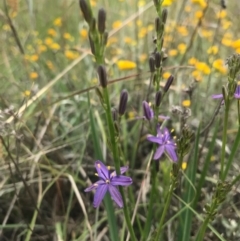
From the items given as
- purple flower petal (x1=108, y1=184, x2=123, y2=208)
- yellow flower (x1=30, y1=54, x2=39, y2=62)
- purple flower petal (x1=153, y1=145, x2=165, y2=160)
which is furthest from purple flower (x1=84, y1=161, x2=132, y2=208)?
yellow flower (x1=30, y1=54, x2=39, y2=62)

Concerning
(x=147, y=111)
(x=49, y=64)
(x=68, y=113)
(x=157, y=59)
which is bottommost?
(x=68, y=113)

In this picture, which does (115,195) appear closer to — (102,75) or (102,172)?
(102,172)

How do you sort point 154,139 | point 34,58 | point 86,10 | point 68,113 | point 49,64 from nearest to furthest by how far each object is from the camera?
point 86,10 < point 154,139 < point 68,113 < point 34,58 < point 49,64

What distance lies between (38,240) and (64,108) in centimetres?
81

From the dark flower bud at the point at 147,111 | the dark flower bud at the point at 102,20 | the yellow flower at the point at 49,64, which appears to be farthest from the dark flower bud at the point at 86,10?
the yellow flower at the point at 49,64

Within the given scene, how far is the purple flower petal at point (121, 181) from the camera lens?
3.14 feet

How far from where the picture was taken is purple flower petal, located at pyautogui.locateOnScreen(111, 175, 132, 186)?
3.14 ft

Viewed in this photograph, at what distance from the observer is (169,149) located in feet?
3.53

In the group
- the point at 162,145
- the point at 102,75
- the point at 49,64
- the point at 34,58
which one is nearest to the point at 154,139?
the point at 162,145

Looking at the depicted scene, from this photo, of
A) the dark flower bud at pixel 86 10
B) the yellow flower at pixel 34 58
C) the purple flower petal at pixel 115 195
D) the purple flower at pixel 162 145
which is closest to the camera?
the dark flower bud at pixel 86 10

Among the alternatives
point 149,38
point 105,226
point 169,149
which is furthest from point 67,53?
point 169,149

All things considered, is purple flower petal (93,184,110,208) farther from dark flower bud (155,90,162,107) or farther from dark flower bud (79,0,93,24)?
dark flower bud (79,0,93,24)

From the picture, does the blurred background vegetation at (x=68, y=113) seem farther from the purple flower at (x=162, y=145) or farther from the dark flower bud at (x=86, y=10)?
the dark flower bud at (x=86, y=10)

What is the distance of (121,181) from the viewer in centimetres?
96
